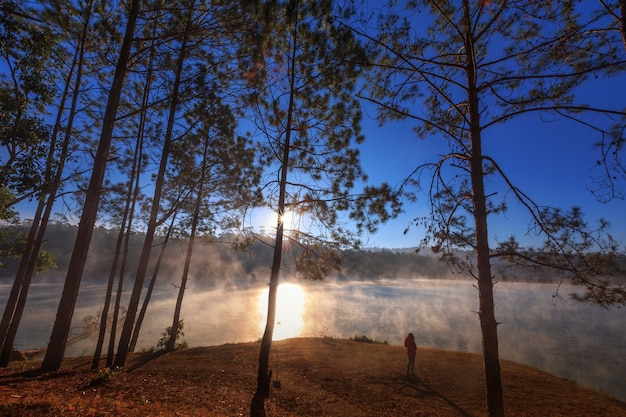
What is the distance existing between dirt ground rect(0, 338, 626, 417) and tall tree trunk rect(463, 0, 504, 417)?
3162mm

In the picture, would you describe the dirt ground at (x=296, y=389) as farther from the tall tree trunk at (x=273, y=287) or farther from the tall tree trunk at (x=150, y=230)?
the tall tree trunk at (x=150, y=230)

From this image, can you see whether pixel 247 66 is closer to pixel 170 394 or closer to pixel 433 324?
pixel 170 394

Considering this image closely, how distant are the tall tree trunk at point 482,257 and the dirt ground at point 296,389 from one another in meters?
3.16

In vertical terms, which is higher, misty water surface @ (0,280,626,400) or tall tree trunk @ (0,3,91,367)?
tall tree trunk @ (0,3,91,367)

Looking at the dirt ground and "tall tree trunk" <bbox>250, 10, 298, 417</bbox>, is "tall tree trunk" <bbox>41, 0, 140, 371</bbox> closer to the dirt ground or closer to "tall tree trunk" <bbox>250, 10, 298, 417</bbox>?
the dirt ground

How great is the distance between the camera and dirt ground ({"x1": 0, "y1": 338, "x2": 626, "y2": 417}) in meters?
5.22

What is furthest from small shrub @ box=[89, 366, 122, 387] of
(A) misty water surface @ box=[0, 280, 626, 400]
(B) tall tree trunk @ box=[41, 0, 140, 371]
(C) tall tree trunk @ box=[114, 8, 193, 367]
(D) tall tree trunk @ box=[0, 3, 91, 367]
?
(A) misty water surface @ box=[0, 280, 626, 400]

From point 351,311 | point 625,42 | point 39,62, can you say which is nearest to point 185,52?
point 39,62

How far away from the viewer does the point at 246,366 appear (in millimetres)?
11070

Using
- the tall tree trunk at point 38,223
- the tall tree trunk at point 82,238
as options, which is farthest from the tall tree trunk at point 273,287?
the tall tree trunk at point 38,223

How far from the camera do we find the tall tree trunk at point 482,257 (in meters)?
5.33

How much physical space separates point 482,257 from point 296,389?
6958 mm

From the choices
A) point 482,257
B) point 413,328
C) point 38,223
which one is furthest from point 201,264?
point 482,257

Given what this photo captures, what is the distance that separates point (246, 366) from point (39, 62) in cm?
1145
